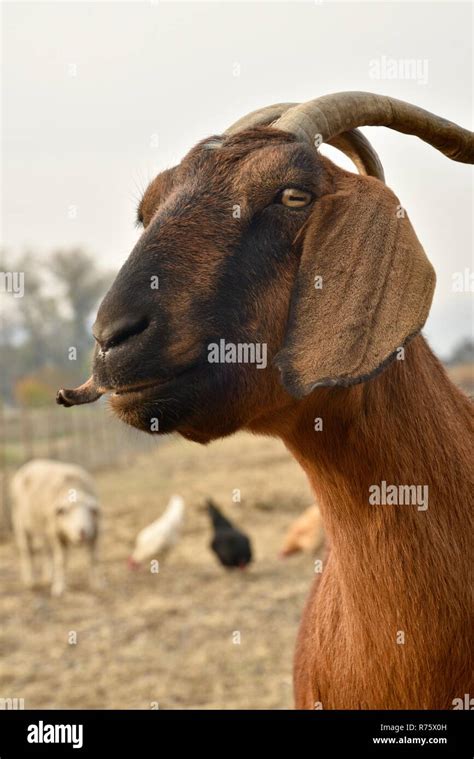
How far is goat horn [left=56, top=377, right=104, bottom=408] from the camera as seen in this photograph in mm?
2611

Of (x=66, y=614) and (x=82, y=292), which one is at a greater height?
(x=82, y=292)

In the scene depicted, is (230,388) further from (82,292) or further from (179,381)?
(82,292)

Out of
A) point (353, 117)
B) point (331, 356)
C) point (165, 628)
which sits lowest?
point (165, 628)

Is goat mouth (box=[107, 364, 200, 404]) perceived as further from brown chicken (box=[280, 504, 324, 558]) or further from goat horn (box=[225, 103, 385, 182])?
brown chicken (box=[280, 504, 324, 558])

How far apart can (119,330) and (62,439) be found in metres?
24.6

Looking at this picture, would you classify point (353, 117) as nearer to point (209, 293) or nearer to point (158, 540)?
point (209, 293)

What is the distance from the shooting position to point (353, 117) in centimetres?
285

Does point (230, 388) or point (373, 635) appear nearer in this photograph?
point (230, 388)

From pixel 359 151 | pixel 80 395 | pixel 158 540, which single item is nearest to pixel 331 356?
pixel 80 395

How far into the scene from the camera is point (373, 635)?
2893mm

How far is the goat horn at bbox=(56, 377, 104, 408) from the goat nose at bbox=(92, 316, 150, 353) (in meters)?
0.21
